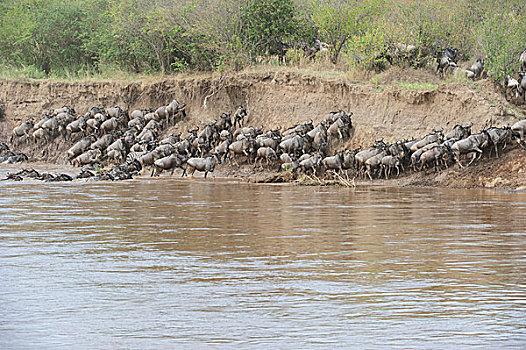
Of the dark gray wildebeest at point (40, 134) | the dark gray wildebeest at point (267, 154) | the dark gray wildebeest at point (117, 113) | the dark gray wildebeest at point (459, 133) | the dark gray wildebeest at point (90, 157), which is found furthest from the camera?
the dark gray wildebeest at point (40, 134)

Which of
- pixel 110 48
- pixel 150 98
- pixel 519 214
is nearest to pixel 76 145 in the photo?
pixel 150 98

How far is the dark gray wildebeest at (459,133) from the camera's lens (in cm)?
2200

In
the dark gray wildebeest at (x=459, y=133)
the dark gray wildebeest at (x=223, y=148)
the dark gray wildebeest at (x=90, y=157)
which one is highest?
the dark gray wildebeest at (x=459, y=133)

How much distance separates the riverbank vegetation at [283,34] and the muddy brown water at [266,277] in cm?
1245

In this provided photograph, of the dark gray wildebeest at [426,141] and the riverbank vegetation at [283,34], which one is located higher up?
the riverbank vegetation at [283,34]

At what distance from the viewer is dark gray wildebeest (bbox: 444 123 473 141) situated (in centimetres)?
2200

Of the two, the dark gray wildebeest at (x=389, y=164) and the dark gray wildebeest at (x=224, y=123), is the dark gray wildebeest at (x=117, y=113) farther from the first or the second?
the dark gray wildebeest at (x=389, y=164)

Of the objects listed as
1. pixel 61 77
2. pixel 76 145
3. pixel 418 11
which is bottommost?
pixel 76 145

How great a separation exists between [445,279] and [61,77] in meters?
35.7

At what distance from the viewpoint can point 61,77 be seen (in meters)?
40.6

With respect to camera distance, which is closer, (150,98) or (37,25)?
(150,98)

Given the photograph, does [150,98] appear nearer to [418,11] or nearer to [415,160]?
[418,11]

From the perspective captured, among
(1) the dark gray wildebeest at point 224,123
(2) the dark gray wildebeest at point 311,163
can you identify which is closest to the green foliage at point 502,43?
(2) the dark gray wildebeest at point 311,163

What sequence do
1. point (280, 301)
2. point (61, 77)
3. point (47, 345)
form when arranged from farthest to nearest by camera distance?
point (61, 77), point (280, 301), point (47, 345)
